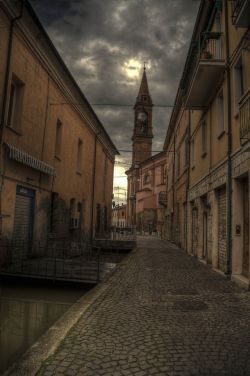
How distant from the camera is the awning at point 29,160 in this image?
10836 mm

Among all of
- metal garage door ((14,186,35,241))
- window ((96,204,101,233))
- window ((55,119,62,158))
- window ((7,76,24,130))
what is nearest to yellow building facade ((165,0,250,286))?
window ((7,76,24,130))

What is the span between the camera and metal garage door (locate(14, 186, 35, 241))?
12039mm

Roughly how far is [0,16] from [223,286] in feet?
31.2

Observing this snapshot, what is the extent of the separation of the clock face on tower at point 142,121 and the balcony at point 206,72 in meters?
57.4

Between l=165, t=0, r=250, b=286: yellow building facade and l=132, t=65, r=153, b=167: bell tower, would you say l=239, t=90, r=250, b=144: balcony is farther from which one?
l=132, t=65, r=153, b=167: bell tower

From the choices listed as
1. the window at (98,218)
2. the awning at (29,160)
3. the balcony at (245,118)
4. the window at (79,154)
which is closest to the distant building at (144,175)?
the window at (98,218)

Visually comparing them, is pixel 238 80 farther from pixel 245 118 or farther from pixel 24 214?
pixel 24 214

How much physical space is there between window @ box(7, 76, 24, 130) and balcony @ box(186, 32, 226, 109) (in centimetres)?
573

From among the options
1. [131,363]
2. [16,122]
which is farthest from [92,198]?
[131,363]

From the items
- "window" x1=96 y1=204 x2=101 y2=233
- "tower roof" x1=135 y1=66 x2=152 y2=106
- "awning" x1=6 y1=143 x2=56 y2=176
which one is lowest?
"window" x1=96 y1=204 x2=101 y2=233

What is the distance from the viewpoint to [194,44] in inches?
562

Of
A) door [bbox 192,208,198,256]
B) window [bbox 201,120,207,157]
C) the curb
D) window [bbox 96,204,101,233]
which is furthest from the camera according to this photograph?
window [bbox 96,204,101,233]

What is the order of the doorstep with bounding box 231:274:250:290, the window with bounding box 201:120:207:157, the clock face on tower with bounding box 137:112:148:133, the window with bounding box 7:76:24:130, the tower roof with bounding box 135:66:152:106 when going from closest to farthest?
the doorstep with bounding box 231:274:250:290, the window with bounding box 7:76:24:130, the window with bounding box 201:120:207:157, the clock face on tower with bounding box 137:112:148:133, the tower roof with bounding box 135:66:152:106

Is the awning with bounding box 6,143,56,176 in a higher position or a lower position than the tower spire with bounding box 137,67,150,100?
lower
